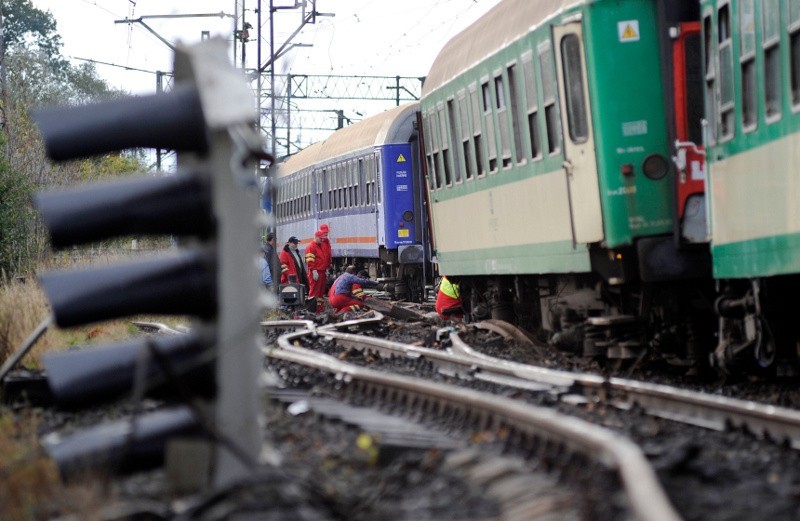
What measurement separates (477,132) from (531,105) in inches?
85.1

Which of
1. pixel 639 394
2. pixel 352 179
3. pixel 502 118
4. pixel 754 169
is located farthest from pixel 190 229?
pixel 352 179

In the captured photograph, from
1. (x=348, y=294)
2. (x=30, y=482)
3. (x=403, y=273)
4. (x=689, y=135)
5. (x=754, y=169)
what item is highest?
(x=689, y=135)

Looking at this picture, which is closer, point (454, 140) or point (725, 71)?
point (725, 71)

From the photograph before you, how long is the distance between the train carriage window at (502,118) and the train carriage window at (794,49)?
533 centimetres

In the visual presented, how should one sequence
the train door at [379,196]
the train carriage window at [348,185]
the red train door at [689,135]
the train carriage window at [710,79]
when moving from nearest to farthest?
the train carriage window at [710,79] → the red train door at [689,135] → the train door at [379,196] → the train carriage window at [348,185]

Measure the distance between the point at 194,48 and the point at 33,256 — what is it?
23355 millimetres

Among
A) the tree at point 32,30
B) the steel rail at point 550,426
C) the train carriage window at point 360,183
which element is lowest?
the steel rail at point 550,426

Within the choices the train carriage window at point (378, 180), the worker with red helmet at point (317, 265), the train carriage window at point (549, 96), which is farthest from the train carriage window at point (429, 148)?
the train carriage window at point (378, 180)

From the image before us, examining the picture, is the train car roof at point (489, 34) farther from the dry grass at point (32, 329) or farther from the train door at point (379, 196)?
the train door at point (379, 196)

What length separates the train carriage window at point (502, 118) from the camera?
543 inches

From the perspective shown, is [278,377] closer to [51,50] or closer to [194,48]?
[194,48]

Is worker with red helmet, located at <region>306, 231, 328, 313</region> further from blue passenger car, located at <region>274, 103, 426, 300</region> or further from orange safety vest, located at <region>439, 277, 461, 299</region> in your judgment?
orange safety vest, located at <region>439, 277, 461, 299</region>

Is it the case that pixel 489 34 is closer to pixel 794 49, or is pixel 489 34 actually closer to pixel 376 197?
pixel 794 49

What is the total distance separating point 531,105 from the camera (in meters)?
12.9
